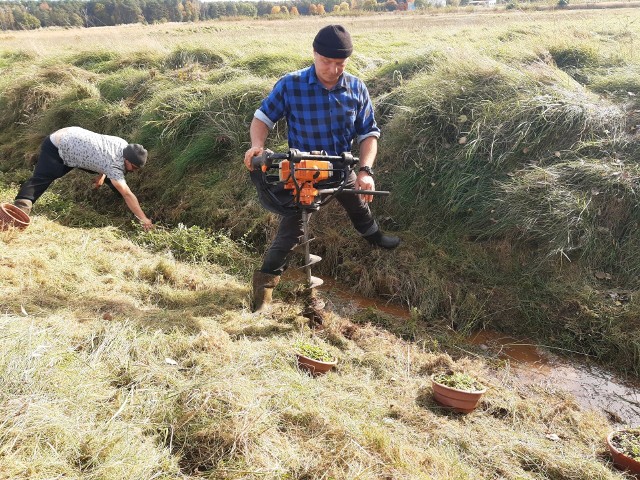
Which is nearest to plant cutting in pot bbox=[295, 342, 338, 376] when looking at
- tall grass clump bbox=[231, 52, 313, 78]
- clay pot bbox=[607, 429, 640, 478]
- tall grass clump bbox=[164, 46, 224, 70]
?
clay pot bbox=[607, 429, 640, 478]

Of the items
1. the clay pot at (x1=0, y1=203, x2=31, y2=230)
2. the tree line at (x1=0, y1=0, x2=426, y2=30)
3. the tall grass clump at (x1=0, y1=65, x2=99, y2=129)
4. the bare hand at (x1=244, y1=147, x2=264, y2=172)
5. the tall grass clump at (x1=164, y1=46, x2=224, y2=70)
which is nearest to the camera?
the bare hand at (x1=244, y1=147, x2=264, y2=172)

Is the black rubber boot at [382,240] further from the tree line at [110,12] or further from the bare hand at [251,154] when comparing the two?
the tree line at [110,12]

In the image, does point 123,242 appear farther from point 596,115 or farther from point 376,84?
point 596,115

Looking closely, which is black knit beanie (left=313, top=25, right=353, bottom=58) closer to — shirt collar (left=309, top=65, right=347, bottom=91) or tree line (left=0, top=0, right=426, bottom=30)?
shirt collar (left=309, top=65, right=347, bottom=91)

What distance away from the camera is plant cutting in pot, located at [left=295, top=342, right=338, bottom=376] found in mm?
3443

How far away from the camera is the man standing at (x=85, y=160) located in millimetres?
5727

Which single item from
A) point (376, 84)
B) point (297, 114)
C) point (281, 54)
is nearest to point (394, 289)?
point (297, 114)

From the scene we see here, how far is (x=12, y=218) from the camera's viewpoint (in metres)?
5.33

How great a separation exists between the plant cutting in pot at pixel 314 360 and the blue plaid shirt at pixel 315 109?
1475 millimetres

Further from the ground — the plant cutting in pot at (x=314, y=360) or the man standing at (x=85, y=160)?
the man standing at (x=85, y=160)

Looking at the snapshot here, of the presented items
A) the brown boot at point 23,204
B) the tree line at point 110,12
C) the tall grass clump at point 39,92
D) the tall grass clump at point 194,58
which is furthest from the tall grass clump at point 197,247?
the tree line at point 110,12

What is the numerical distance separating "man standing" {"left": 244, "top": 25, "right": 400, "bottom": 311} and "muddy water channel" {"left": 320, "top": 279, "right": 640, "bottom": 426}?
5.65ft

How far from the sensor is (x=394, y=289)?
496 cm

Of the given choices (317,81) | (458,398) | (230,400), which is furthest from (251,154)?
(458,398)
